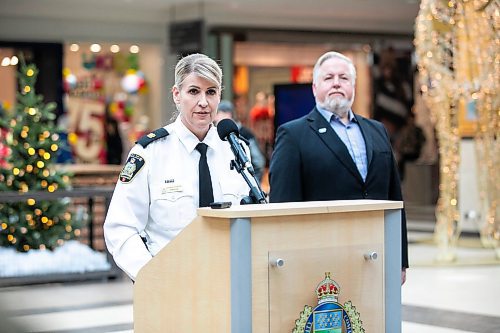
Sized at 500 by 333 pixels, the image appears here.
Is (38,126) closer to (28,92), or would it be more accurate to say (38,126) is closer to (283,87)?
(28,92)

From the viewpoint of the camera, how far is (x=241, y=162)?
10.5 feet

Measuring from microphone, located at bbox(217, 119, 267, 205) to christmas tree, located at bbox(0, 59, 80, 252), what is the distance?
6.43 meters

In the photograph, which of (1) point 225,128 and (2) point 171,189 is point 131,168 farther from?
(1) point 225,128

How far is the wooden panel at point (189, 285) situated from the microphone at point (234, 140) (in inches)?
13.8

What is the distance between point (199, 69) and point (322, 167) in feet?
4.81

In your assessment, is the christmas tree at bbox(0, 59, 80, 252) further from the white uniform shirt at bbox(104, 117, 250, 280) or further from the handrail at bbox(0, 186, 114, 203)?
the white uniform shirt at bbox(104, 117, 250, 280)

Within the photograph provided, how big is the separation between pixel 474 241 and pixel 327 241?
9.79 metres

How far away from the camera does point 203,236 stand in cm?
289

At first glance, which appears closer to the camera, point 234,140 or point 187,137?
point 234,140

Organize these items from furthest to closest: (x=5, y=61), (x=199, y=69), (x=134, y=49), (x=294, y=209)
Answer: (x=134, y=49), (x=5, y=61), (x=199, y=69), (x=294, y=209)

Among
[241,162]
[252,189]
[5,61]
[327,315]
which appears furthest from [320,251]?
[5,61]

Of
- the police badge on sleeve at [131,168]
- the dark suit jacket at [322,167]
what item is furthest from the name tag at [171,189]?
the dark suit jacket at [322,167]

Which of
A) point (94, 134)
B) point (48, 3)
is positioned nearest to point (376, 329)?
point (48, 3)

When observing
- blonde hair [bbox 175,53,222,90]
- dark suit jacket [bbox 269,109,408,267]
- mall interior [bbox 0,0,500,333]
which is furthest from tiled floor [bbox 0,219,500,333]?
blonde hair [bbox 175,53,222,90]
